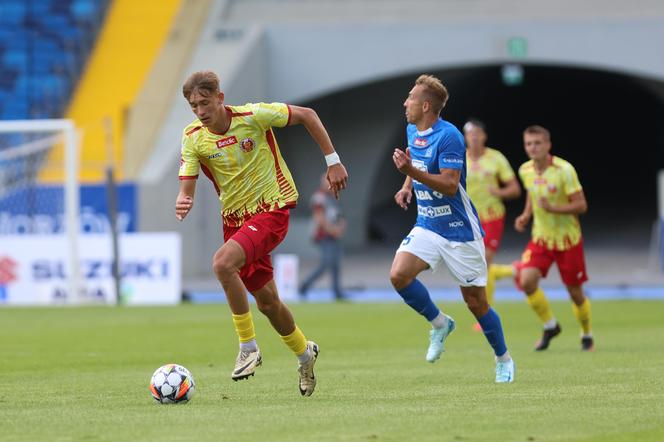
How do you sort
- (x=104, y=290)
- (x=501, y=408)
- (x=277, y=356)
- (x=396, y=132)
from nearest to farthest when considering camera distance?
1. (x=501, y=408)
2. (x=277, y=356)
3. (x=104, y=290)
4. (x=396, y=132)

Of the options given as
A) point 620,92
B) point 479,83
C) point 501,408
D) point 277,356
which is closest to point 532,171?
point 277,356

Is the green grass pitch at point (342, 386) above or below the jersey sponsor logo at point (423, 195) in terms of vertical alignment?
below

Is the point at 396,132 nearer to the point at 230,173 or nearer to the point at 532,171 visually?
the point at 532,171

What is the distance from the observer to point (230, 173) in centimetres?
907

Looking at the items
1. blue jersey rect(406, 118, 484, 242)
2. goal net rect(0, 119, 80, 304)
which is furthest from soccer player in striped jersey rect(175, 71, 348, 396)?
goal net rect(0, 119, 80, 304)

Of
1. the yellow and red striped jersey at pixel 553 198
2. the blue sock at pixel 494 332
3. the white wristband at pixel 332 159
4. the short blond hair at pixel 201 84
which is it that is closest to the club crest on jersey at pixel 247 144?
the short blond hair at pixel 201 84

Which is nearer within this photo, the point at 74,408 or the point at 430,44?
the point at 74,408

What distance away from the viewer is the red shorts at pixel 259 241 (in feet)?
28.7

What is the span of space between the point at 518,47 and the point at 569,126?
1650cm

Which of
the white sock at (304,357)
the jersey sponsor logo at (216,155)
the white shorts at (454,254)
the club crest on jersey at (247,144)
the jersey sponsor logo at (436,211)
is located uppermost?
the club crest on jersey at (247,144)

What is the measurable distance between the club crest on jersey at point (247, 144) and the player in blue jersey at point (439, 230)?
50.7 inches

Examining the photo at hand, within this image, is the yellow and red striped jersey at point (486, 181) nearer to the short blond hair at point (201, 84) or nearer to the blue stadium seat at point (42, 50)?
the short blond hair at point (201, 84)

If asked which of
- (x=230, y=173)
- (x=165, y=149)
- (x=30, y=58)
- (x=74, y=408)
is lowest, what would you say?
(x=74, y=408)

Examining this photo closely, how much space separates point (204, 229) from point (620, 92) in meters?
17.3
